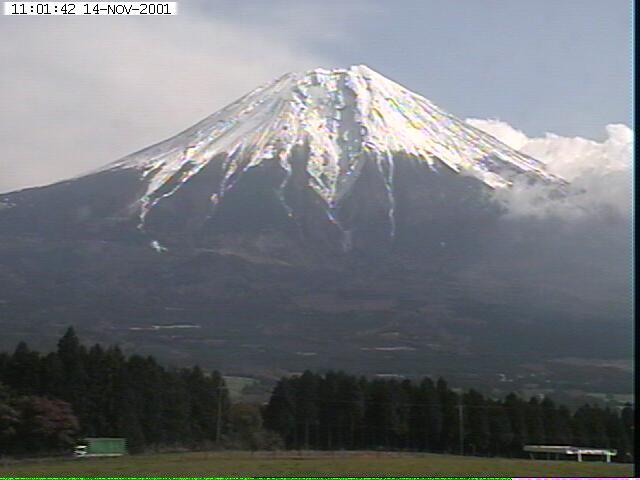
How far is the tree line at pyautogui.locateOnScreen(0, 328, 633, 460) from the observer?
8.03m

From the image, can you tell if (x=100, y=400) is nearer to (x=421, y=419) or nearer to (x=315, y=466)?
(x=315, y=466)

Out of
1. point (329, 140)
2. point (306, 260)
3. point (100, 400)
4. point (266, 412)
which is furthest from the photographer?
point (329, 140)

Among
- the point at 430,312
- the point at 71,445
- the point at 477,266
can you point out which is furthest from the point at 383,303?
the point at 71,445

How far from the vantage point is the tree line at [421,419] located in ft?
27.4

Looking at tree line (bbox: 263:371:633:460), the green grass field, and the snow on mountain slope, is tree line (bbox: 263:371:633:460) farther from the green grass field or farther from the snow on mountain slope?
the snow on mountain slope

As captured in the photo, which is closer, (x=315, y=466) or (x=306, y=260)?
(x=315, y=466)

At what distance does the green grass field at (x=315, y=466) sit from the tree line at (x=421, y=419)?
0.46 feet

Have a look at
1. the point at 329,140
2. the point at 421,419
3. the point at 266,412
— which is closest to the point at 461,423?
the point at 421,419

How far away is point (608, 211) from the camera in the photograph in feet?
31.7

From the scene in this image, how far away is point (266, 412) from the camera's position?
841cm

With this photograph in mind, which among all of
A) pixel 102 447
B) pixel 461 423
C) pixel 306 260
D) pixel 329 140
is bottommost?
pixel 102 447

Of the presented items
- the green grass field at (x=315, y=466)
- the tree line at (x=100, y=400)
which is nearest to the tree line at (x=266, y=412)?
the tree line at (x=100, y=400)

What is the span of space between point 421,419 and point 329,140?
145 inches

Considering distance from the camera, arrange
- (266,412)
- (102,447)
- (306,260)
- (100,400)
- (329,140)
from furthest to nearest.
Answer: (329,140) → (306,260) → (266,412) → (100,400) → (102,447)
